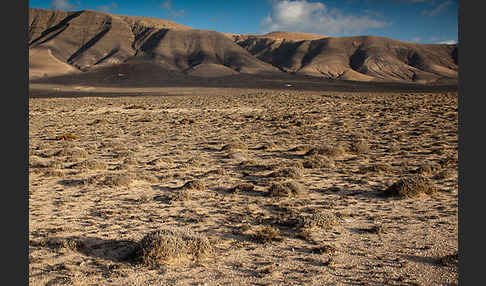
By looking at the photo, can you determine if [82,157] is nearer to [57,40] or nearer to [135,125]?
[135,125]

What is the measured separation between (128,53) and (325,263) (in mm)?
170427

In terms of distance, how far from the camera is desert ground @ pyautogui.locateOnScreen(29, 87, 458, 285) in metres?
5.98

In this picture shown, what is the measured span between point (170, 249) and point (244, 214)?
2.75 metres

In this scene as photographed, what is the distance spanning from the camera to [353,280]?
565 cm

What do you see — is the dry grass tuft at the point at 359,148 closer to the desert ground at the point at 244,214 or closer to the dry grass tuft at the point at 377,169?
the desert ground at the point at 244,214

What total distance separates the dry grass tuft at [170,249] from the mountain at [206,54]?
12439 centimetres

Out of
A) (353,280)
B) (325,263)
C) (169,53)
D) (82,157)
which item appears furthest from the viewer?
(169,53)

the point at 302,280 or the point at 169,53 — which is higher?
the point at 169,53

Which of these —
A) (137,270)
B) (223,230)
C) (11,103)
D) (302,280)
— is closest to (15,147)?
(11,103)

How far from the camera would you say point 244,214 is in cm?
866

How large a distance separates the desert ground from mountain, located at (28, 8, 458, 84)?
11671 cm

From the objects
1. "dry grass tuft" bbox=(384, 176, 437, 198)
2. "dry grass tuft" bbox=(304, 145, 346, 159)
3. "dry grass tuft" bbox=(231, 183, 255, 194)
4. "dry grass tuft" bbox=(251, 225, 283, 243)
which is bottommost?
"dry grass tuft" bbox=(251, 225, 283, 243)

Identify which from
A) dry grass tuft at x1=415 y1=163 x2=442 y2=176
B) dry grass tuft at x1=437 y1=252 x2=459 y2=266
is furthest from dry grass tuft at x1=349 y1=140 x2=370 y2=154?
dry grass tuft at x1=437 y1=252 x2=459 y2=266

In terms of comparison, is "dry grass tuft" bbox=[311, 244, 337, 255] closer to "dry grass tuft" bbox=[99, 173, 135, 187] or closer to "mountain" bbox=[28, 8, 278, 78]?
"dry grass tuft" bbox=[99, 173, 135, 187]
